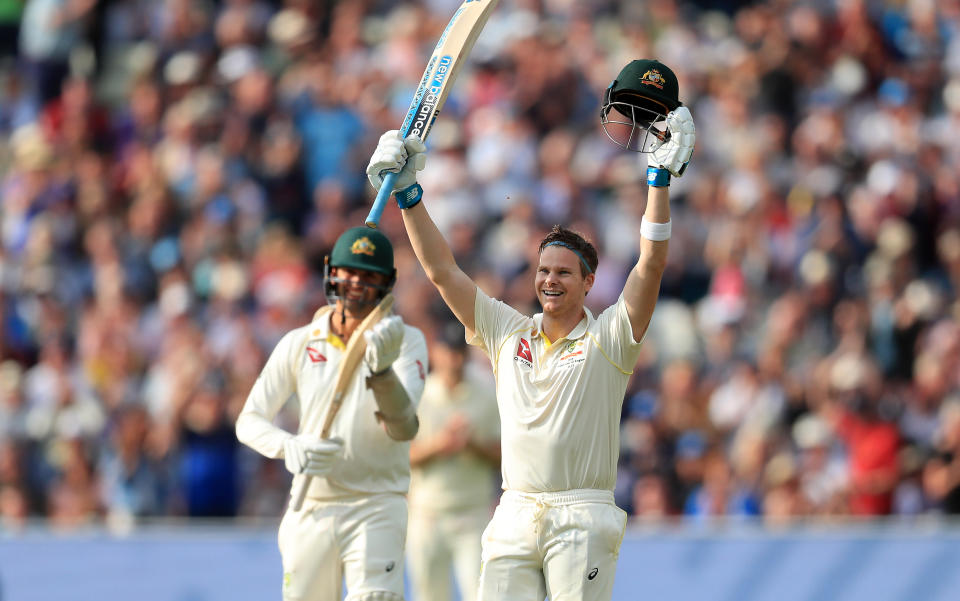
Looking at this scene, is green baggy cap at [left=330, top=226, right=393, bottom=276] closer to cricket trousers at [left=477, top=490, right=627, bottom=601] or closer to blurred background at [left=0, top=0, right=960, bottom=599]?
cricket trousers at [left=477, top=490, right=627, bottom=601]

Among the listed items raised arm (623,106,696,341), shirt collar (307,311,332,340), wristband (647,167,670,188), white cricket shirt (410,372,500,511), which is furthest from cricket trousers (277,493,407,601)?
white cricket shirt (410,372,500,511)

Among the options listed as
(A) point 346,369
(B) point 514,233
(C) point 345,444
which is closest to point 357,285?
(A) point 346,369

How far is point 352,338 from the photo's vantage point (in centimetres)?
696

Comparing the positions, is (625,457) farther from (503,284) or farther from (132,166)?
(132,166)

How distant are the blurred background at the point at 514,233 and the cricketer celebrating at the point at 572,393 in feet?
12.2

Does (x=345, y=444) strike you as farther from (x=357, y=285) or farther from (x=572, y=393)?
(x=572, y=393)

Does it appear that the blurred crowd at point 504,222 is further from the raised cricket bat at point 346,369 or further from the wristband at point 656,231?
the wristband at point 656,231

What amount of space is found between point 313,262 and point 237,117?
6.46 feet

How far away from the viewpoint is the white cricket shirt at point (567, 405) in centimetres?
605

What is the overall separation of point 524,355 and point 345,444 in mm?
1229

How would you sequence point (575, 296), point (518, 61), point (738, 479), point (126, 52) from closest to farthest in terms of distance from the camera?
point (575, 296) → point (738, 479) → point (518, 61) → point (126, 52)

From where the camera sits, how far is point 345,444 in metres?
7.03

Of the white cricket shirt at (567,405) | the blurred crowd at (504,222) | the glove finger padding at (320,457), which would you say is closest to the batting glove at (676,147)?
the white cricket shirt at (567,405)

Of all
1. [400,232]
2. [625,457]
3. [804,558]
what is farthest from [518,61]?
[804,558]
